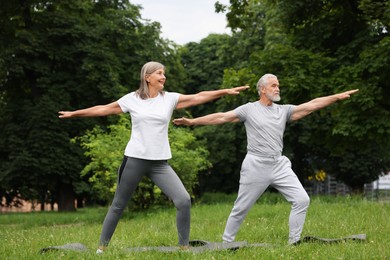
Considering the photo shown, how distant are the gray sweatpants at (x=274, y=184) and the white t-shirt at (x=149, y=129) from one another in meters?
1.18

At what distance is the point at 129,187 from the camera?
702 centimetres

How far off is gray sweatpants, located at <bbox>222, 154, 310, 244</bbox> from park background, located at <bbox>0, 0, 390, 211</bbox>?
1014cm

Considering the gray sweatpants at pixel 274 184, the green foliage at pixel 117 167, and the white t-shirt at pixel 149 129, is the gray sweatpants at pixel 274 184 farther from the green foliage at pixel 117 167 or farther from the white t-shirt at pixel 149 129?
the green foliage at pixel 117 167

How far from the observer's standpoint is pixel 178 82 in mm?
32125

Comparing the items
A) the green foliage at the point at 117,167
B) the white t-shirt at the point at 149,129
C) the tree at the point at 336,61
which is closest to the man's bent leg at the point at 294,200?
the white t-shirt at the point at 149,129

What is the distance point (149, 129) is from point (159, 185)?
696 mm

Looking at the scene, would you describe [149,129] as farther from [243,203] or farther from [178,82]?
[178,82]

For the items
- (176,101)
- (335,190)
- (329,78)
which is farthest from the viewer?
(335,190)

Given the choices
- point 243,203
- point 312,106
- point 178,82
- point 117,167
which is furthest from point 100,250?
point 178,82

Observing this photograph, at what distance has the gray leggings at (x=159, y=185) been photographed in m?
6.93

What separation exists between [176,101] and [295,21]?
1466cm

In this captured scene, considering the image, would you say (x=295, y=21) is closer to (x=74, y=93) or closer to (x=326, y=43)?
(x=326, y=43)

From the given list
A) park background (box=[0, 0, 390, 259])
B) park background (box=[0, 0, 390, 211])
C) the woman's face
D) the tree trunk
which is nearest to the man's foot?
park background (box=[0, 0, 390, 259])

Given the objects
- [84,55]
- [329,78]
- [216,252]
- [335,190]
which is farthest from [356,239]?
[335,190]
